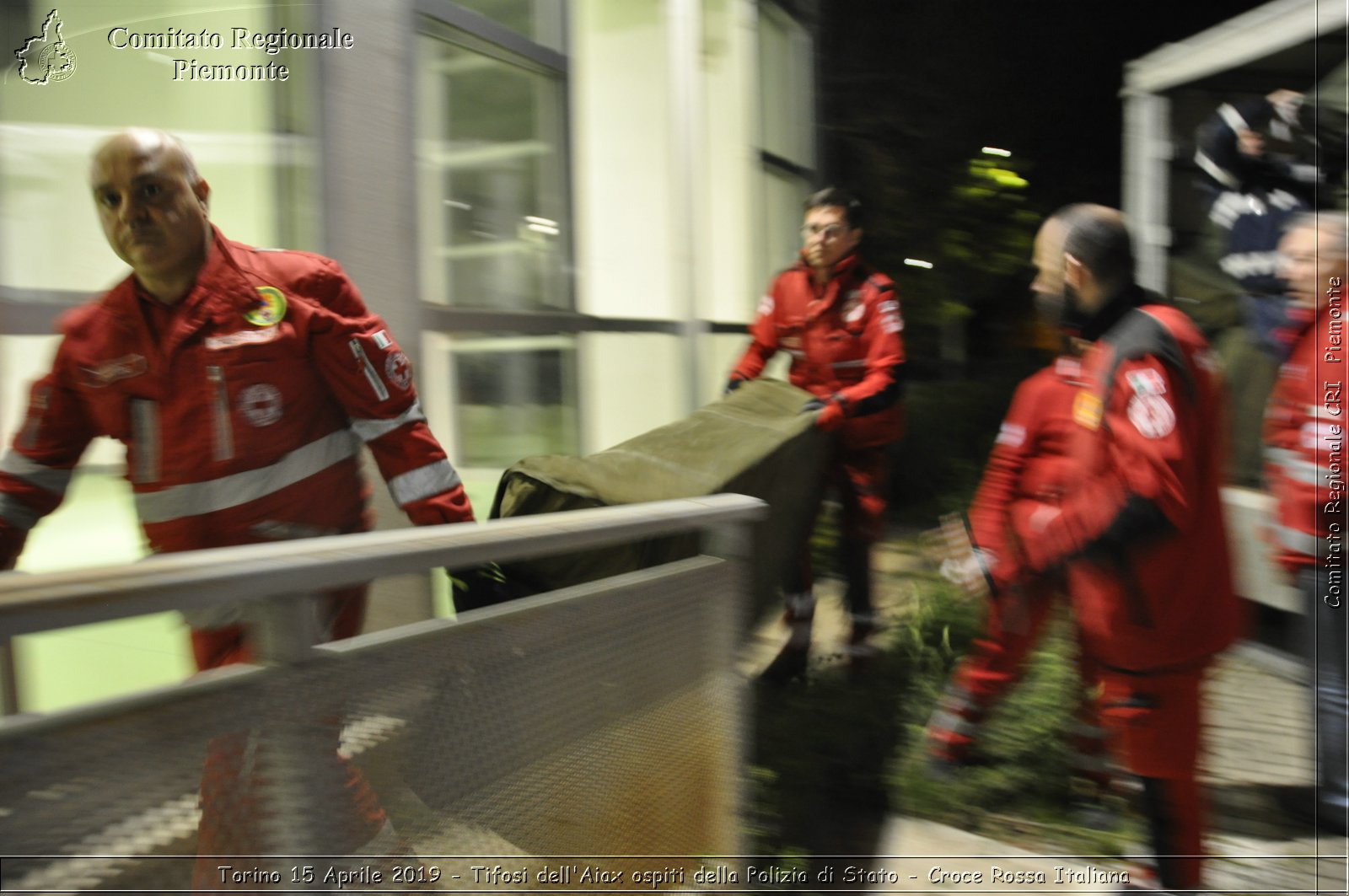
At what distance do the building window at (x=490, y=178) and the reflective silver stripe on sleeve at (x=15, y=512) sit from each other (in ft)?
5.56

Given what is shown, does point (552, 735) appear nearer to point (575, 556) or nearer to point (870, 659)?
point (575, 556)

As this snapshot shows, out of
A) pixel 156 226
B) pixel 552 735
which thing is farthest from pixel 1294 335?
pixel 156 226

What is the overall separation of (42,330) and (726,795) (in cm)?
205

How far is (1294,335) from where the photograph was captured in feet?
10.6

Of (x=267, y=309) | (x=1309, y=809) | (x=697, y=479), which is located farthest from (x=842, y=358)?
(x=267, y=309)

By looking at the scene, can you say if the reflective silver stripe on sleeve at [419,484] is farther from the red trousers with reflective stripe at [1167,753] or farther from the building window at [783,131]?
the building window at [783,131]

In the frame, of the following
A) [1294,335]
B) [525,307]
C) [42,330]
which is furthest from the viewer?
[525,307]

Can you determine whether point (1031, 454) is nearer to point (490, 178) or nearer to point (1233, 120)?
point (1233, 120)

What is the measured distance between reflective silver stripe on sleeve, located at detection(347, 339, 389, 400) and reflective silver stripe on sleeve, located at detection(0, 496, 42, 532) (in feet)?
2.51

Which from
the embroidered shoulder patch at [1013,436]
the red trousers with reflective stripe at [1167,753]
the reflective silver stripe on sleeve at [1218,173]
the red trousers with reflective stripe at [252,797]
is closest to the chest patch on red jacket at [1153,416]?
the red trousers with reflective stripe at [1167,753]

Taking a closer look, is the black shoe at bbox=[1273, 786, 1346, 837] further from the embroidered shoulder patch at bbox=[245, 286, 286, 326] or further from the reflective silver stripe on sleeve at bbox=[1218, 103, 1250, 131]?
the embroidered shoulder patch at bbox=[245, 286, 286, 326]

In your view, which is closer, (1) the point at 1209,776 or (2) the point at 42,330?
(2) the point at 42,330

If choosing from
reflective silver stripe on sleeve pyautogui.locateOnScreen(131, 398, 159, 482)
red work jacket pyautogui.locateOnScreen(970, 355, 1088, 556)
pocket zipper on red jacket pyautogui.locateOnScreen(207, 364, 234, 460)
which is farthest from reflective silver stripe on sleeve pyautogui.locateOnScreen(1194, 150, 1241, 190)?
reflective silver stripe on sleeve pyautogui.locateOnScreen(131, 398, 159, 482)

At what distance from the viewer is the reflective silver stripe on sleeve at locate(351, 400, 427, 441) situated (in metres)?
2.34
